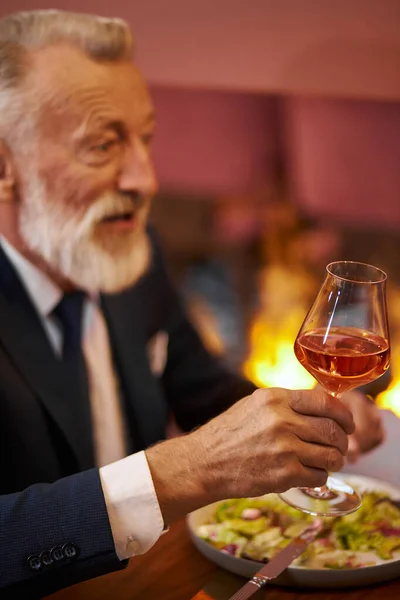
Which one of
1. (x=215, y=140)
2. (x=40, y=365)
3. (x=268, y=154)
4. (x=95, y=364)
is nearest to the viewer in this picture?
(x=40, y=365)

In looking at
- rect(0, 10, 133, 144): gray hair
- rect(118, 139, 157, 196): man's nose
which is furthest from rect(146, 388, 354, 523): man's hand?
rect(0, 10, 133, 144): gray hair

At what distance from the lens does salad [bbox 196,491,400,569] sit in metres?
1.00

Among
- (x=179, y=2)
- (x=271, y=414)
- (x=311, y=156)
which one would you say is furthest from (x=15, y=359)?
(x=311, y=156)

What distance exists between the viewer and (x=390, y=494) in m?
1.16

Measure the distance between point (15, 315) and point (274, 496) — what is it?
1.93 ft

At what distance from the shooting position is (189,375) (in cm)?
179

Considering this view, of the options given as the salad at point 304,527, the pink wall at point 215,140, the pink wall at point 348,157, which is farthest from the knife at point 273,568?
the pink wall at point 215,140

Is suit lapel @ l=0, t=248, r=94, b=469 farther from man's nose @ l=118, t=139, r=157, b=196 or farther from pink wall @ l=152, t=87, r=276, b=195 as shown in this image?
pink wall @ l=152, t=87, r=276, b=195

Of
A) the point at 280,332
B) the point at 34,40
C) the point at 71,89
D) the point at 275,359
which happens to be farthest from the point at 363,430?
the point at 280,332

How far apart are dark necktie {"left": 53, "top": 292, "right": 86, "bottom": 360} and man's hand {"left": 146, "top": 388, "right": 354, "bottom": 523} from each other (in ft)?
1.87

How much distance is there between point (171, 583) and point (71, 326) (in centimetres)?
69

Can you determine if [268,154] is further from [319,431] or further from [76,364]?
[319,431]

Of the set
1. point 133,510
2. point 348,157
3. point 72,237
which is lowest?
point 133,510

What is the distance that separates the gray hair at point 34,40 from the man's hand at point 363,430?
81 centimetres
